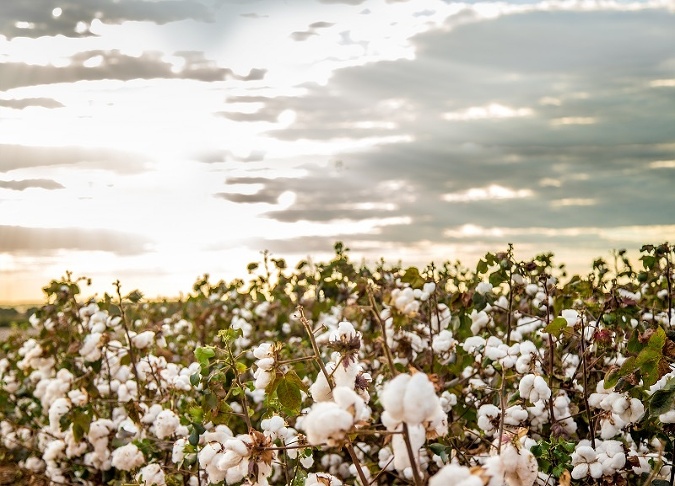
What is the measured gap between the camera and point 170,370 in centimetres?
483

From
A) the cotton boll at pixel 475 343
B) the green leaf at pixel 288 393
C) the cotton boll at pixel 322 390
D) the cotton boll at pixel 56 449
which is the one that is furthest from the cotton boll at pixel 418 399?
the cotton boll at pixel 56 449

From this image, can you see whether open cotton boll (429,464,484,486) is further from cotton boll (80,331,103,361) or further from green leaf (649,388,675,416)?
cotton boll (80,331,103,361)

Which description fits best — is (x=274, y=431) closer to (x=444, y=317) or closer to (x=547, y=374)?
(x=547, y=374)

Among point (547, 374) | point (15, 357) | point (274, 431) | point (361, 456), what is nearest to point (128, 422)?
point (361, 456)

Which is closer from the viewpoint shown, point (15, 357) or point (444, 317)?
point (444, 317)

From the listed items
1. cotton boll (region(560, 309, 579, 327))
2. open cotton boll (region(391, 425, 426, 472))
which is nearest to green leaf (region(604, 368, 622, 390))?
cotton boll (region(560, 309, 579, 327))

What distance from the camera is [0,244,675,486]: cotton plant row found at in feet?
7.14

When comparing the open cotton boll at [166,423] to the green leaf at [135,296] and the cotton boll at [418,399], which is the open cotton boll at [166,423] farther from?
the cotton boll at [418,399]

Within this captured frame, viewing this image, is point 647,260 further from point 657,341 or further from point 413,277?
point 657,341

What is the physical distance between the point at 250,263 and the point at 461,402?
373cm

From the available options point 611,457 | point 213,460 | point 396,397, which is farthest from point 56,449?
point 396,397

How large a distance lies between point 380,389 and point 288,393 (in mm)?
2061

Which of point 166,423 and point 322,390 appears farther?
point 166,423

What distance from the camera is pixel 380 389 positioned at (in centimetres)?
448
